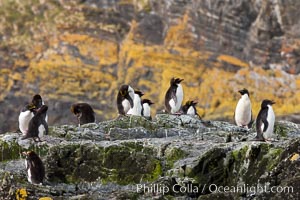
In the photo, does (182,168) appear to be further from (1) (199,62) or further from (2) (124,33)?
(2) (124,33)

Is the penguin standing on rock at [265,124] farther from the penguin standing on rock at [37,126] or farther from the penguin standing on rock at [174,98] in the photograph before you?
the penguin standing on rock at [174,98]

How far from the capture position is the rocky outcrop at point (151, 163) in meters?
27.1

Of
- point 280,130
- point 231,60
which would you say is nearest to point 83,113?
point 280,130

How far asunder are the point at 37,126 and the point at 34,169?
4.10 m

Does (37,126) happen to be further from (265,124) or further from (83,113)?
(83,113)

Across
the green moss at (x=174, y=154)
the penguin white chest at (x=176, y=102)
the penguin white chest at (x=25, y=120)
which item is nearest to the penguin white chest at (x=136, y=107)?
the penguin white chest at (x=176, y=102)

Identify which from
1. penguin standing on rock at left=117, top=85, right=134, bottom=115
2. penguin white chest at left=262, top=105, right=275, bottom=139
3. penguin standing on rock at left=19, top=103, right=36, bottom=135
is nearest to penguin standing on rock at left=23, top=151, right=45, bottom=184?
penguin standing on rock at left=19, top=103, right=36, bottom=135

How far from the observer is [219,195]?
26500 millimetres

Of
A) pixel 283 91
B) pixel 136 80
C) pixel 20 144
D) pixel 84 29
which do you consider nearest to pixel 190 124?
pixel 20 144

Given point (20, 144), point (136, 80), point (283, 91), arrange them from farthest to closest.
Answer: point (136, 80) → point (283, 91) → point (20, 144)

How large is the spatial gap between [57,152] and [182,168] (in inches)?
142

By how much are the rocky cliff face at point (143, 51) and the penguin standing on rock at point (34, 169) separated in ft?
181

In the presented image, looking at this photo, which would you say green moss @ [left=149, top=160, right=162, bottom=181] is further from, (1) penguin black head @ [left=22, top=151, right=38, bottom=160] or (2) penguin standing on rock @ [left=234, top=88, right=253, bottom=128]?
(2) penguin standing on rock @ [left=234, top=88, right=253, bottom=128]

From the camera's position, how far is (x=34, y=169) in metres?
29.9
